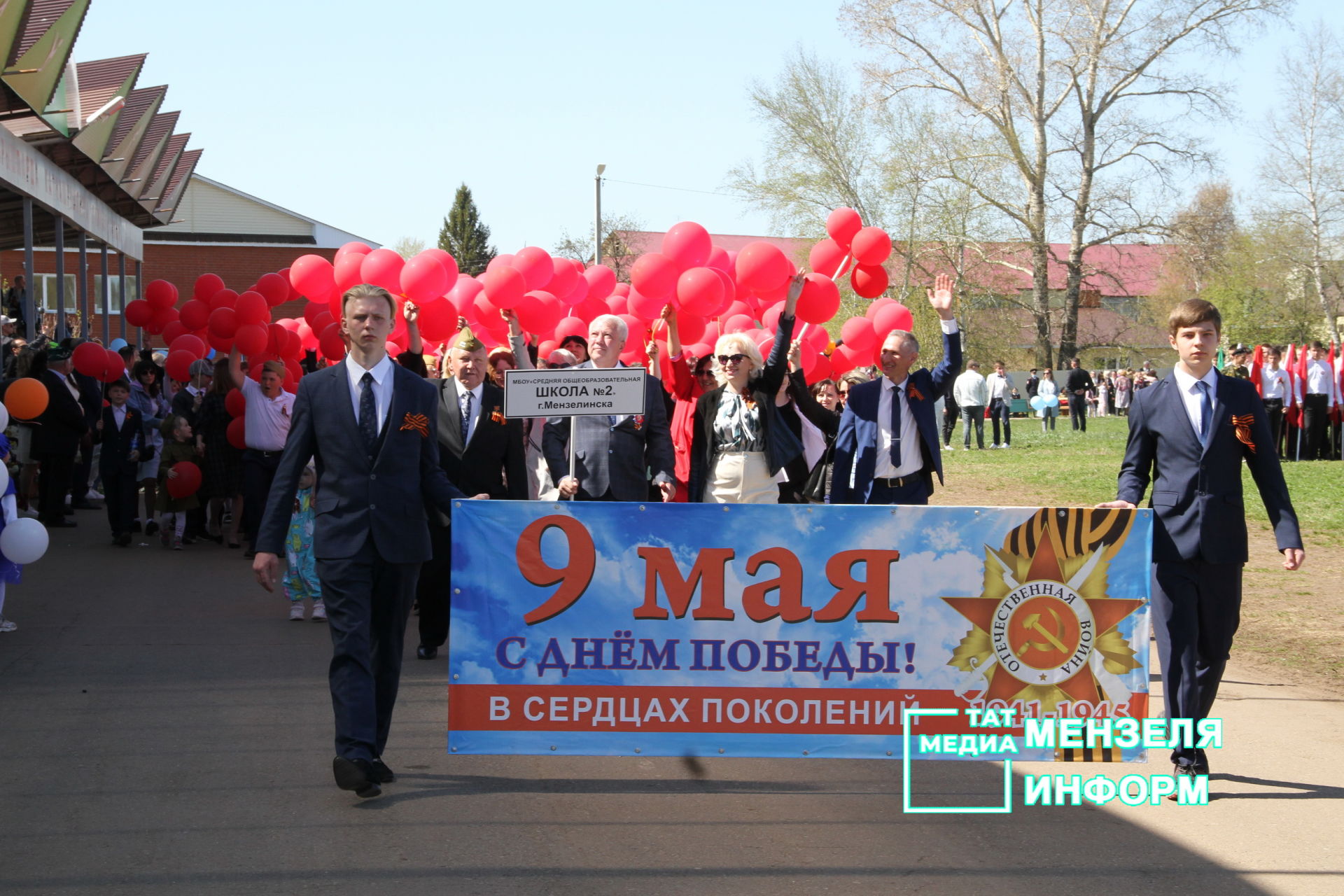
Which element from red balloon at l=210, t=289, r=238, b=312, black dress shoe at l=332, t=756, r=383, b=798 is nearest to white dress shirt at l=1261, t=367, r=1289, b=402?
red balloon at l=210, t=289, r=238, b=312

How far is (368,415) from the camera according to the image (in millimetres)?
5754

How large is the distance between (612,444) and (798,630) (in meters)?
2.28

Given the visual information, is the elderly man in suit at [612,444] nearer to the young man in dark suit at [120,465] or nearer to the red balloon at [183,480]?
the red balloon at [183,480]

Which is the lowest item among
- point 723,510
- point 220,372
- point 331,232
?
point 723,510

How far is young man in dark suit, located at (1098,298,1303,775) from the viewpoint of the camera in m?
5.73

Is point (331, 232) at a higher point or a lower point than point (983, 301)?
higher

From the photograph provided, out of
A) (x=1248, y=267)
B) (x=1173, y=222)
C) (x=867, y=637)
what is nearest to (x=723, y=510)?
(x=867, y=637)

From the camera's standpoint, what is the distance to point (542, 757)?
6227 mm

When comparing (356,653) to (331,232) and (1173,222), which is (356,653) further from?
(331,232)

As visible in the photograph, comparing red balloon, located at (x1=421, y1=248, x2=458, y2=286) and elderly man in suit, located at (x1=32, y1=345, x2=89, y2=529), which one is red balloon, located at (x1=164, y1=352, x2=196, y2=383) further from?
red balloon, located at (x1=421, y1=248, x2=458, y2=286)

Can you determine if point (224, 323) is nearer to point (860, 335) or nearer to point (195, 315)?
point (195, 315)

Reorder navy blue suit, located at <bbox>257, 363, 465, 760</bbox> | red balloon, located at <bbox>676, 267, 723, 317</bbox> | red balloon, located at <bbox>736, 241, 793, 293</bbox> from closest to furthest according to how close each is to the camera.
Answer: navy blue suit, located at <bbox>257, 363, 465, 760</bbox>, red balloon, located at <bbox>676, 267, 723, 317</bbox>, red balloon, located at <bbox>736, 241, 793, 293</bbox>

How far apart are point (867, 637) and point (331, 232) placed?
5975cm

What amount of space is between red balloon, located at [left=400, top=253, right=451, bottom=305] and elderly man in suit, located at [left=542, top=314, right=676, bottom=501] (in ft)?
12.8
